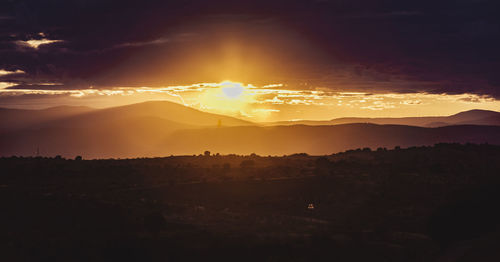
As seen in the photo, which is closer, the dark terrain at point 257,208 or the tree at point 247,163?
the dark terrain at point 257,208

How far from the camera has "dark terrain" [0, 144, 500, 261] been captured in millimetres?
29406

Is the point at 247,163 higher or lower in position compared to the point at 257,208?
higher

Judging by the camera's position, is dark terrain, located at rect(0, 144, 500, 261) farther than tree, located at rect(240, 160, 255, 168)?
No

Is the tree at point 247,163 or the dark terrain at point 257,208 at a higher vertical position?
the tree at point 247,163

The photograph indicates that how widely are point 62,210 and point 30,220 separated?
2812 mm

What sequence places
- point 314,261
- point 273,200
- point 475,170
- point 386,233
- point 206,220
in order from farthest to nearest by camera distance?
point 475,170, point 273,200, point 206,220, point 386,233, point 314,261

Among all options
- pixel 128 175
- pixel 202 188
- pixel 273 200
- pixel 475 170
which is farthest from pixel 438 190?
pixel 128 175

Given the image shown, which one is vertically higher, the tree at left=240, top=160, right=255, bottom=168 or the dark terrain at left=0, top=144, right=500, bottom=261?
the tree at left=240, top=160, right=255, bottom=168

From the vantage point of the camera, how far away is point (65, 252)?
29172 mm

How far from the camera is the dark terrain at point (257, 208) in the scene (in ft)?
96.5

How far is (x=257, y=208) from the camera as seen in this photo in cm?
4434

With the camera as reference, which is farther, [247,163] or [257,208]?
[247,163]

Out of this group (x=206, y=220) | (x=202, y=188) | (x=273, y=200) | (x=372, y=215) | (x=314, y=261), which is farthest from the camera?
(x=202, y=188)

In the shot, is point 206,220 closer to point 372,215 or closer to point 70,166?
point 372,215
